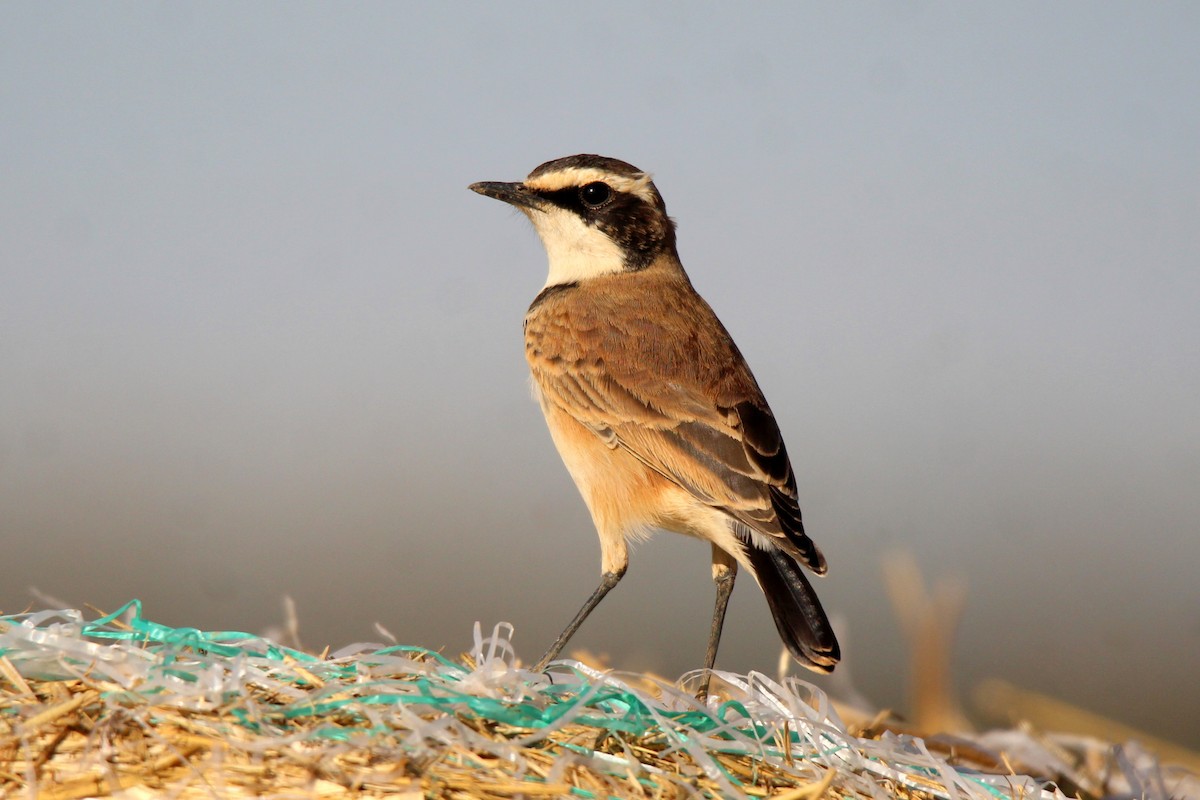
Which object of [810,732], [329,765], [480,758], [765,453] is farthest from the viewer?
[765,453]

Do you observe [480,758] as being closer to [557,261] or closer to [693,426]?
[693,426]

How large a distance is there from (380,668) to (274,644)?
31cm

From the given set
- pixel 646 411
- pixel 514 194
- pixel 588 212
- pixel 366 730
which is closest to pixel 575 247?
pixel 588 212

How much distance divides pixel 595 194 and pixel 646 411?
4.41 feet

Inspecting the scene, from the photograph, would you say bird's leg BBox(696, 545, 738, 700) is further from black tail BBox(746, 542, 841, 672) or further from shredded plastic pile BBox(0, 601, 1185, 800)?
shredded plastic pile BBox(0, 601, 1185, 800)

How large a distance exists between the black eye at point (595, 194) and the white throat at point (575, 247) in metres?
0.09

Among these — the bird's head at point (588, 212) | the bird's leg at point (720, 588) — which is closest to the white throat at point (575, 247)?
the bird's head at point (588, 212)

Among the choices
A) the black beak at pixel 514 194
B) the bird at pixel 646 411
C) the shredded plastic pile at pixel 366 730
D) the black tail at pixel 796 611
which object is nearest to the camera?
the shredded plastic pile at pixel 366 730

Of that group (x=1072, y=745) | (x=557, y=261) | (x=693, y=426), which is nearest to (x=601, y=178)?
(x=557, y=261)

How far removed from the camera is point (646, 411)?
4492 millimetres

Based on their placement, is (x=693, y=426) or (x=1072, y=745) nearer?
(x=693, y=426)

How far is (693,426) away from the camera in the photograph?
442 cm

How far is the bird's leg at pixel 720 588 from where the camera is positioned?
448 cm

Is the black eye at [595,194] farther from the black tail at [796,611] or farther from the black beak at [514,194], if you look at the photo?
the black tail at [796,611]
